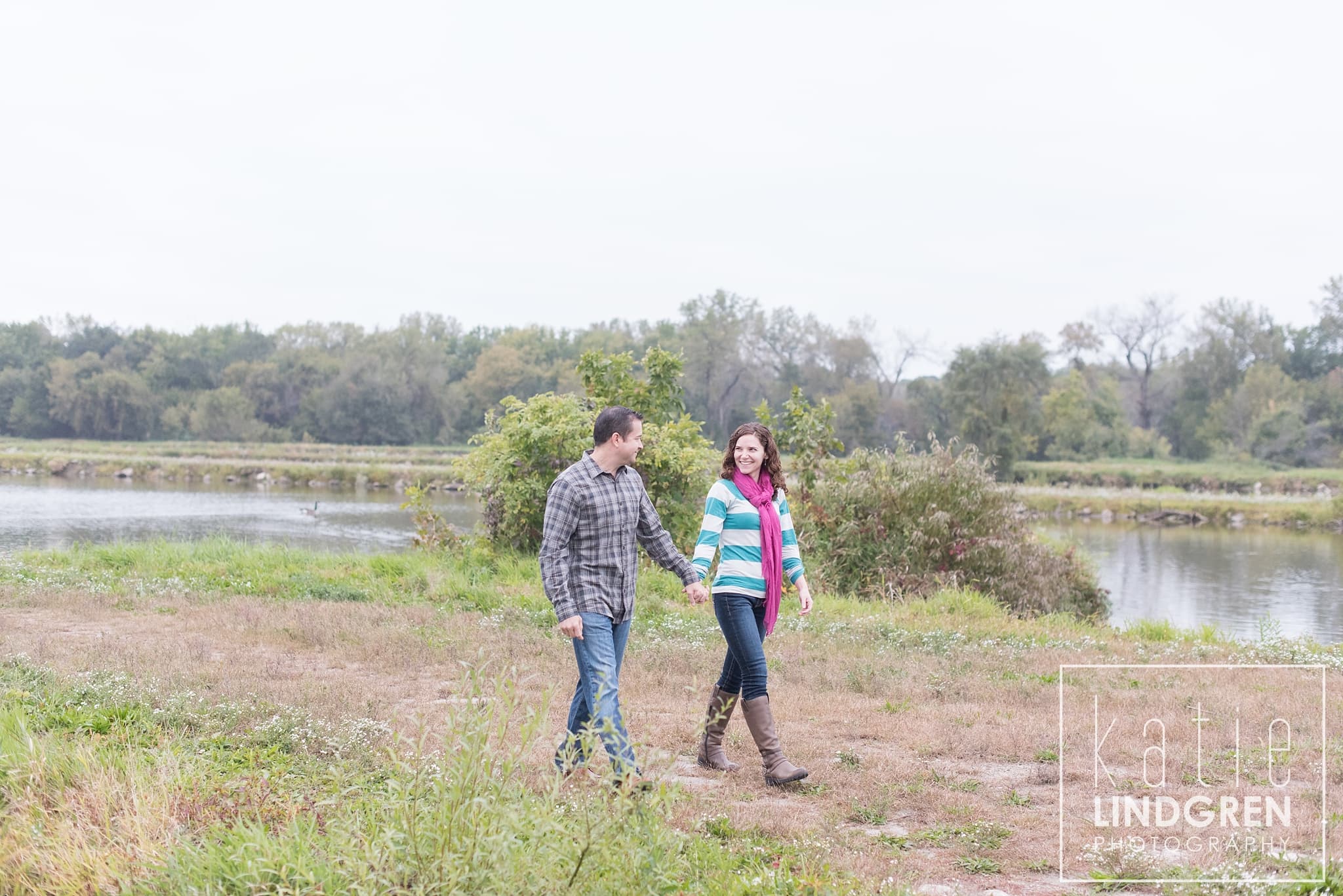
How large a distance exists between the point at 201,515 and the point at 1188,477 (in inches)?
1687

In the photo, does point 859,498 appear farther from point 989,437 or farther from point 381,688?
point 989,437

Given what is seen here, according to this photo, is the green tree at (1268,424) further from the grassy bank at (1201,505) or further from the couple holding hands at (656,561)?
the couple holding hands at (656,561)

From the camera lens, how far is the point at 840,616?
10117 mm

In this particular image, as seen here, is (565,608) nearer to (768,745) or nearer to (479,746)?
(768,745)

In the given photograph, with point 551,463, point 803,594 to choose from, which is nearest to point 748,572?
point 803,594

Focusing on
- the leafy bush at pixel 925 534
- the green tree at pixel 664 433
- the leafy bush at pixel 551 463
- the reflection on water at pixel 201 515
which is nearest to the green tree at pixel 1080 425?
the reflection on water at pixel 201 515

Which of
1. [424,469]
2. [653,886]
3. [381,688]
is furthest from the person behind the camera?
[424,469]

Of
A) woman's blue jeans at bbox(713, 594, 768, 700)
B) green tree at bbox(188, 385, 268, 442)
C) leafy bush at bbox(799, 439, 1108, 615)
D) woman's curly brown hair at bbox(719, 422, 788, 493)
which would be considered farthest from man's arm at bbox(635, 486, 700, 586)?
green tree at bbox(188, 385, 268, 442)

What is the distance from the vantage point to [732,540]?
517cm

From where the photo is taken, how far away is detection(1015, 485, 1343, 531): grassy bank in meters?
34.6

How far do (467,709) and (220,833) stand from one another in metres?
1.13

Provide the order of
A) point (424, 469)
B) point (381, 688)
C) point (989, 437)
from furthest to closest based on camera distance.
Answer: point (989, 437)
point (424, 469)
point (381, 688)

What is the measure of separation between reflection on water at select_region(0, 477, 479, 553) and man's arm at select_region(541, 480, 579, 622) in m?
13.3

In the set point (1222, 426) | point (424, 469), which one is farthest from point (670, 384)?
point (1222, 426)
